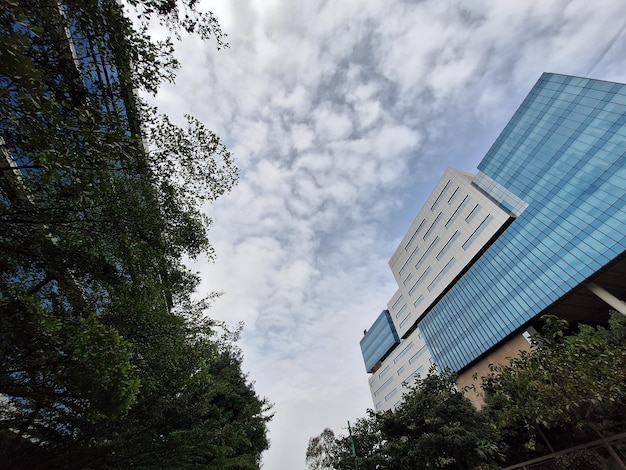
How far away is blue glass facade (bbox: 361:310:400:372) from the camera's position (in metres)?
66.8

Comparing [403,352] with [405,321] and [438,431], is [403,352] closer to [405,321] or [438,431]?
[405,321]

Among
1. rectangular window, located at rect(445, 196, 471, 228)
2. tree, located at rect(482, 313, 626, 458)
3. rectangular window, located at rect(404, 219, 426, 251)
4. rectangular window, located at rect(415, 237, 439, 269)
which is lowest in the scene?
tree, located at rect(482, 313, 626, 458)

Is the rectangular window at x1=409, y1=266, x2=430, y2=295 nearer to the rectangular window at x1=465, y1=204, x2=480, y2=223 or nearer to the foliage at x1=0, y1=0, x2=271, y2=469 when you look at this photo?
the rectangular window at x1=465, y1=204, x2=480, y2=223

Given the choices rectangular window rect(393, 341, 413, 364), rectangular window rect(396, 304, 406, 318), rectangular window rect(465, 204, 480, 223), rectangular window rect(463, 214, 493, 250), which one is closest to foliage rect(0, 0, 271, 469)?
rectangular window rect(463, 214, 493, 250)

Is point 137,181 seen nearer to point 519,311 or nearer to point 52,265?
point 52,265

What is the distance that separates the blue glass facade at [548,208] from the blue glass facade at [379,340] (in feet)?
81.9

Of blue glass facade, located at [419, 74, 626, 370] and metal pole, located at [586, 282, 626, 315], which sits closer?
blue glass facade, located at [419, 74, 626, 370]

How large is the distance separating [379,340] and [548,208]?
170 ft

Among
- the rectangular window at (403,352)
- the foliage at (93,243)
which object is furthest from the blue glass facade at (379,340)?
the foliage at (93,243)

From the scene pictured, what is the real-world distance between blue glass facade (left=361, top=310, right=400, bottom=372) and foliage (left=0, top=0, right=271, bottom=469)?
210 feet

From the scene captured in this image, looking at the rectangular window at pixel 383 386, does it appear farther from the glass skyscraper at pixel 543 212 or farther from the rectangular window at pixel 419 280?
the glass skyscraper at pixel 543 212

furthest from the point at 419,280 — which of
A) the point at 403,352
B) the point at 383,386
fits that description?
the point at 383,386

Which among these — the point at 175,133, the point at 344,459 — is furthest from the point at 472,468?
the point at 175,133

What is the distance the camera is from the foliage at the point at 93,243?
139 inches
